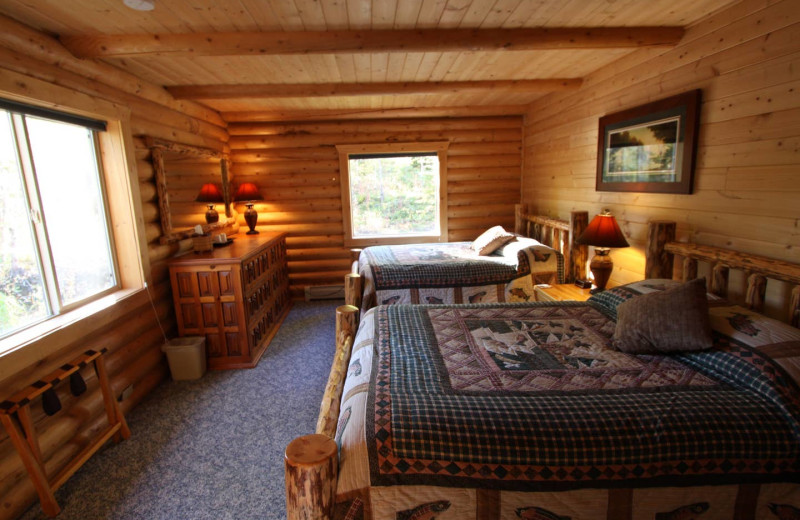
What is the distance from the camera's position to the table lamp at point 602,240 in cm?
290

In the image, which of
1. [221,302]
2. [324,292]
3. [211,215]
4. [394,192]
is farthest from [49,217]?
[394,192]

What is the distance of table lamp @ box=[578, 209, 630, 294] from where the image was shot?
2902 mm

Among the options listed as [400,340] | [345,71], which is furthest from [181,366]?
[345,71]

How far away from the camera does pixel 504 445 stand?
54.1 inches

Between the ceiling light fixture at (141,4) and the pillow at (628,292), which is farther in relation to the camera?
the pillow at (628,292)

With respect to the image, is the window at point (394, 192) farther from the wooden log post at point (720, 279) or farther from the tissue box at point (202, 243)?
the wooden log post at point (720, 279)

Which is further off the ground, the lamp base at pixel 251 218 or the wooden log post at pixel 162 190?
the wooden log post at pixel 162 190

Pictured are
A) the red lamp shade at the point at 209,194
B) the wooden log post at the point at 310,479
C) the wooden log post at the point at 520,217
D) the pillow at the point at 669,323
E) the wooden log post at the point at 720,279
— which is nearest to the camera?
the wooden log post at the point at 310,479

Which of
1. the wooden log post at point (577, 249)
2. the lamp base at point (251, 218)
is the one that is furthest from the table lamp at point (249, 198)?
the wooden log post at point (577, 249)

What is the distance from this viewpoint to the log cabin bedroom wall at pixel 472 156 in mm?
2068

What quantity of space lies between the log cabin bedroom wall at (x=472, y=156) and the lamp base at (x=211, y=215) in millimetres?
210

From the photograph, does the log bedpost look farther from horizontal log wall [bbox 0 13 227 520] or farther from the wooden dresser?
the wooden dresser

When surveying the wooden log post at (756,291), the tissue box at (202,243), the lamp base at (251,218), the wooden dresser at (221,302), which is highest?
the lamp base at (251,218)

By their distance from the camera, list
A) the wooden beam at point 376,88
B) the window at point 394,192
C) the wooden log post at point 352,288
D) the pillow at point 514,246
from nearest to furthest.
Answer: the wooden log post at point 352,288, the wooden beam at point 376,88, the pillow at point 514,246, the window at point 394,192
